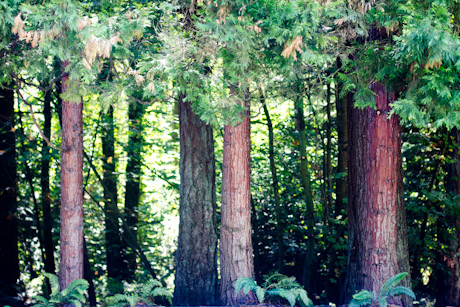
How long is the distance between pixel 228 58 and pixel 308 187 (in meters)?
5.00

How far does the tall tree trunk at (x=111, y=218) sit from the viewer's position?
1287cm

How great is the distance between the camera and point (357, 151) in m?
8.16

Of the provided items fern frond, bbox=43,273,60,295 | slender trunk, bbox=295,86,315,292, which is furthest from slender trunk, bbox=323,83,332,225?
fern frond, bbox=43,273,60,295

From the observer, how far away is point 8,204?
11906mm

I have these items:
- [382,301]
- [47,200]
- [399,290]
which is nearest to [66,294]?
[382,301]

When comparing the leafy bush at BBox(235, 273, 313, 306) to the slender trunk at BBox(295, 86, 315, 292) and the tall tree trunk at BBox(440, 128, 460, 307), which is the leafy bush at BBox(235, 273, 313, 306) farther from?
the tall tree trunk at BBox(440, 128, 460, 307)

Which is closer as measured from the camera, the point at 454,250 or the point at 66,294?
the point at 66,294

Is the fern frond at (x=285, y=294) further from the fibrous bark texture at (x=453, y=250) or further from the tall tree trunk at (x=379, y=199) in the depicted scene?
the fibrous bark texture at (x=453, y=250)

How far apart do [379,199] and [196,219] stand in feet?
10.9

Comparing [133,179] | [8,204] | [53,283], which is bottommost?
[53,283]

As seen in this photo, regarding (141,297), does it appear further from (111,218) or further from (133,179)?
(133,179)

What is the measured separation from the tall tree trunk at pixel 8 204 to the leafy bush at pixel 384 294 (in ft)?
27.9

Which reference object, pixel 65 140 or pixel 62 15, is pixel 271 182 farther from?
pixel 62 15

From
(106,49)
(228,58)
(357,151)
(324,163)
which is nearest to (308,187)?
(324,163)
